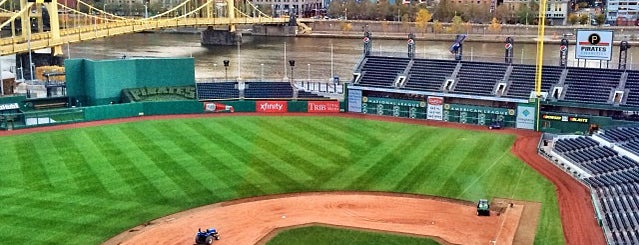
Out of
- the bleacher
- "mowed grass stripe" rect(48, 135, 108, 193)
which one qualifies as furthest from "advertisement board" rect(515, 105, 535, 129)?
"mowed grass stripe" rect(48, 135, 108, 193)

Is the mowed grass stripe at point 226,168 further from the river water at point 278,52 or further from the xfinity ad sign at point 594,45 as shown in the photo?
the river water at point 278,52

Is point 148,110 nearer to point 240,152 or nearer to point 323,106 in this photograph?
point 323,106

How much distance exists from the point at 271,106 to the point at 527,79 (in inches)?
905

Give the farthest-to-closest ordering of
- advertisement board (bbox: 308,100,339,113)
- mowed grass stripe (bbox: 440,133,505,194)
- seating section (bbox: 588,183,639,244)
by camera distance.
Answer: advertisement board (bbox: 308,100,339,113), mowed grass stripe (bbox: 440,133,505,194), seating section (bbox: 588,183,639,244)

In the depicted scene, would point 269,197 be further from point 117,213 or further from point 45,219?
point 45,219

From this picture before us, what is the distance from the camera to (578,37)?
58562 millimetres

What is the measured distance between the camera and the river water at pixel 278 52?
100 meters

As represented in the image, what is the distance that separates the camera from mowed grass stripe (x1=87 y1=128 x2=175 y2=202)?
39656 millimetres

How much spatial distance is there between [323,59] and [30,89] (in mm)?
54098

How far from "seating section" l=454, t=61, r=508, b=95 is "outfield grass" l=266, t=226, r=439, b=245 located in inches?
1177

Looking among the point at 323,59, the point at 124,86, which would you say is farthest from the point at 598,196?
the point at 323,59

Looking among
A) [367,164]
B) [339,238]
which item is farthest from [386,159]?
[339,238]

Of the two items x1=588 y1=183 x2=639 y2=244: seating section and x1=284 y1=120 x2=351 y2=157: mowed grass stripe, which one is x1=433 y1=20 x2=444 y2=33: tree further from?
x1=588 y1=183 x2=639 y2=244: seating section

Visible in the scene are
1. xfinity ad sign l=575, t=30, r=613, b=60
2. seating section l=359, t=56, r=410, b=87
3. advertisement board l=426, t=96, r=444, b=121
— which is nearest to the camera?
xfinity ad sign l=575, t=30, r=613, b=60
